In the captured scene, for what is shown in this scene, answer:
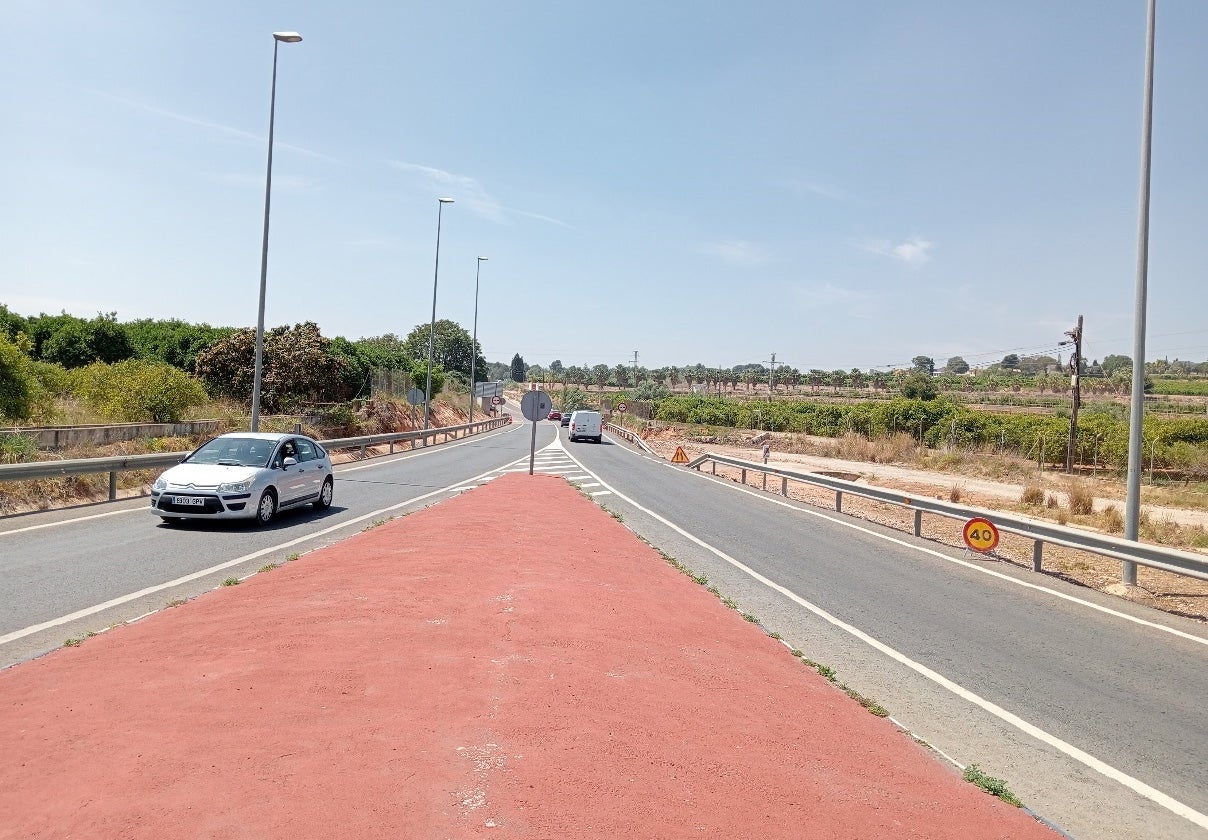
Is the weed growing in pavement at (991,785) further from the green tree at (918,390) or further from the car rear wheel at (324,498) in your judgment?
the green tree at (918,390)

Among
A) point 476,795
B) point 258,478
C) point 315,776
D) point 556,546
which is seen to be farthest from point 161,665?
point 258,478

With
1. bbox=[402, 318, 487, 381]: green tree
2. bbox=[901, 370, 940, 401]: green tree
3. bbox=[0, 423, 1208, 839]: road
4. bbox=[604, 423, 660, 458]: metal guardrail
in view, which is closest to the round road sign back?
bbox=[0, 423, 1208, 839]: road

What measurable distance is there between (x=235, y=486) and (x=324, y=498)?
3505 mm

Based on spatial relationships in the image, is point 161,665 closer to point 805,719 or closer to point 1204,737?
point 805,719

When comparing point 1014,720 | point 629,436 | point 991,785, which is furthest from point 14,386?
point 629,436

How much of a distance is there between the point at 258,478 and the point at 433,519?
11.5 feet

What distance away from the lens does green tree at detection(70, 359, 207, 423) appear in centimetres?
2720

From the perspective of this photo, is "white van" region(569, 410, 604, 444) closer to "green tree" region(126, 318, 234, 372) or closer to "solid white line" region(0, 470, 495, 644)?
"green tree" region(126, 318, 234, 372)

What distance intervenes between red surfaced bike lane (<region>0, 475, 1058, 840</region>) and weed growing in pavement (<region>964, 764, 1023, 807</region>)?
0.13m

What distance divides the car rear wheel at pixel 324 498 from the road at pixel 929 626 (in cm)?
44

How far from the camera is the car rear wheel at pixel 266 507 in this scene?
13.8 meters

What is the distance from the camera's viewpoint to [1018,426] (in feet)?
179

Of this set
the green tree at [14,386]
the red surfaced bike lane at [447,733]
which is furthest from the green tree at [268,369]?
the red surfaced bike lane at [447,733]

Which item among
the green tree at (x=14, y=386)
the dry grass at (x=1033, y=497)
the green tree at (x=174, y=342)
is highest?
the green tree at (x=174, y=342)
